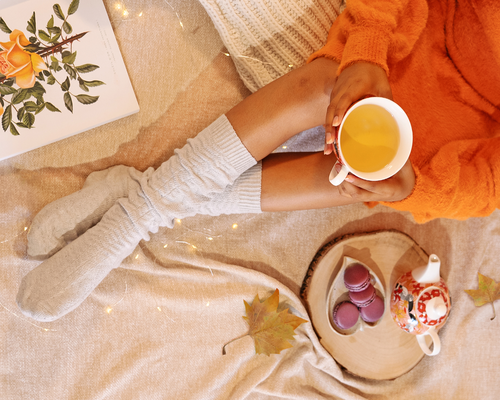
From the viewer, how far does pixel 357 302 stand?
3.13 feet

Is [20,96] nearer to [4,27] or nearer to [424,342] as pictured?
[4,27]

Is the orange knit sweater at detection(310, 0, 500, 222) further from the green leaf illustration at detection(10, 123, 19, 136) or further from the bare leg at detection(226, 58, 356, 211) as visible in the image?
the green leaf illustration at detection(10, 123, 19, 136)

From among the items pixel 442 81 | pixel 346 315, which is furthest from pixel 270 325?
pixel 442 81

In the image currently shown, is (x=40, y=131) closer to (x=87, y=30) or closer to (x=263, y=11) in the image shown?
(x=87, y=30)

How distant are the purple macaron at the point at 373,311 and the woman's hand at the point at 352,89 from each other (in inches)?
21.3

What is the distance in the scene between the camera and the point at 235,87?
97cm

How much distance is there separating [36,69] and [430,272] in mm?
1088

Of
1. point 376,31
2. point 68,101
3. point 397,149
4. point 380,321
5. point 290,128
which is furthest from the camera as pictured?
point 380,321

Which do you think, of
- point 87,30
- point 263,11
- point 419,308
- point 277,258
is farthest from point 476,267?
point 87,30

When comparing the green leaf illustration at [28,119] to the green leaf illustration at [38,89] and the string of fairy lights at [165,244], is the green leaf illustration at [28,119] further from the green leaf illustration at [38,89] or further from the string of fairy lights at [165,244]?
the string of fairy lights at [165,244]

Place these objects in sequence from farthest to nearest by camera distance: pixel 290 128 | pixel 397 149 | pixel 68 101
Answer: pixel 68 101, pixel 290 128, pixel 397 149

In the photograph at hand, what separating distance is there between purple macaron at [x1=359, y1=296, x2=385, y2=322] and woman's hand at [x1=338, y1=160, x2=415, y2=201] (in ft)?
1.22

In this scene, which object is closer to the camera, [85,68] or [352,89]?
[352,89]

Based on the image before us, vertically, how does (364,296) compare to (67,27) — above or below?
below
